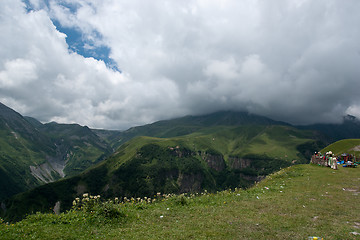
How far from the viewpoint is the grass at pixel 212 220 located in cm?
1087

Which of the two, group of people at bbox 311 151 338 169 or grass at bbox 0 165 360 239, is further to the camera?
group of people at bbox 311 151 338 169

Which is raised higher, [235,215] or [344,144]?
[344,144]

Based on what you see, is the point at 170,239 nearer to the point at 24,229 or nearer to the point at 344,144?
the point at 24,229

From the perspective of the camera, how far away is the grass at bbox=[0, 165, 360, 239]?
35.7ft

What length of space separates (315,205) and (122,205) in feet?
51.5

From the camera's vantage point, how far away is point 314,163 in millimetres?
44938

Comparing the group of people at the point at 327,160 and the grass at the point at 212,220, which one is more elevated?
the group of people at the point at 327,160

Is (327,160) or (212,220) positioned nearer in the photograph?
(212,220)

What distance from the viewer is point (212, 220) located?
13.0m

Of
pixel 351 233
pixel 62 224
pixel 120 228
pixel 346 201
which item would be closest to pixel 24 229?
pixel 62 224

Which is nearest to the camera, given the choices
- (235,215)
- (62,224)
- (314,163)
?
(62,224)

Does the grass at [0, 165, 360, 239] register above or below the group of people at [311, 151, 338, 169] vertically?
below

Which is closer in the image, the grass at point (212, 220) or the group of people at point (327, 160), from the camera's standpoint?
the grass at point (212, 220)

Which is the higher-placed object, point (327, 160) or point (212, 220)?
point (327, 160)
